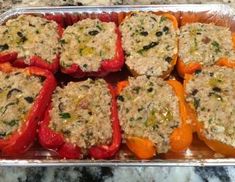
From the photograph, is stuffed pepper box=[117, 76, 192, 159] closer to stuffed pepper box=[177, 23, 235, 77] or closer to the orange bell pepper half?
the orange bell pepper half

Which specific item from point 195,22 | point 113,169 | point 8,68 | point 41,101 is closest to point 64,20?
point 8,68

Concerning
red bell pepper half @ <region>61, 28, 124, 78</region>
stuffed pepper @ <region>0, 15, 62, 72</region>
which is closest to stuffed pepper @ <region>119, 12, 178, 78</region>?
red bell pepper half @ <region>61, 28, 124, 78</region>

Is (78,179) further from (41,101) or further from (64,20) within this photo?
(64,20)

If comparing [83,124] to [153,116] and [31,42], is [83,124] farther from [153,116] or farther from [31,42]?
[31,42]

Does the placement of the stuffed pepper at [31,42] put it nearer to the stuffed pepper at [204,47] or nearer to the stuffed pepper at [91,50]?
the stuffed pepper at [91,50]

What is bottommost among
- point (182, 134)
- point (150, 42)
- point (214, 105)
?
point (182, 134)

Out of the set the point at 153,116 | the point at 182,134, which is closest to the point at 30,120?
the point at 153,116

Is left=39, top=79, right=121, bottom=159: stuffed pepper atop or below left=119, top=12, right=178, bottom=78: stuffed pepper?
below
